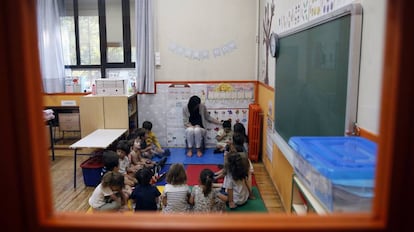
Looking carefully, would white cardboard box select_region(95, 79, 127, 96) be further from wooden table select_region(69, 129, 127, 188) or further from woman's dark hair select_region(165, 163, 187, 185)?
woman's dark hair select_region(165, 163, 187, 185)

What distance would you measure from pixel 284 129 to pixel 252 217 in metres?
2.66

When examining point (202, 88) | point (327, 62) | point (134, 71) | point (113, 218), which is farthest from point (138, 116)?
point (113, 218)

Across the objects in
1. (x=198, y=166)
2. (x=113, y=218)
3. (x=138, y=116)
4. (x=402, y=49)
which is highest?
(x=402, y=49)

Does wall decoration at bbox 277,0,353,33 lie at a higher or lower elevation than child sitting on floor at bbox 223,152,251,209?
higher

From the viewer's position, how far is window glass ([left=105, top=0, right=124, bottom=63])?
5.52 metres

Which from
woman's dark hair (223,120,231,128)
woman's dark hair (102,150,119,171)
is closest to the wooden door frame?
woman's dark hair (102,150,119,171)

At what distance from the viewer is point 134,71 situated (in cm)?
564

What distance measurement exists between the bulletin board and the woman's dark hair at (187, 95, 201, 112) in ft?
0.69

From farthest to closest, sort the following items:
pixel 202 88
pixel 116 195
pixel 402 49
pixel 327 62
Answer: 1. pixel 202 88
2. pixel 116 195
3. pixel 327 62
4. pixel 402 49

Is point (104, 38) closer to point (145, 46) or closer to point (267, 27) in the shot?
point (145, 46)

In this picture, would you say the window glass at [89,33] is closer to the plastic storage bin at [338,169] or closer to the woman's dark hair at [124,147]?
the woman's dark hair at [124,147]

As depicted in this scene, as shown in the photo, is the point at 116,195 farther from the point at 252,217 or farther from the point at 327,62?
the point at 252,217

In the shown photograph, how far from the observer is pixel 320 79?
7.38ft

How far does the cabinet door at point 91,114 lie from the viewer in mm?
4777
